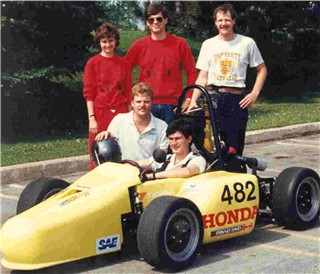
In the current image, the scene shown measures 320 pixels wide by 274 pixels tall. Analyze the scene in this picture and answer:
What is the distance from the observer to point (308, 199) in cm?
688

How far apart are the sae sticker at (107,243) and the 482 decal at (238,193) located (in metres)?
0.91

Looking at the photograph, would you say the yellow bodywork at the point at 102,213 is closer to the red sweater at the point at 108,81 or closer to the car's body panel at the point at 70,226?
the car's body panel at the point at 70,226

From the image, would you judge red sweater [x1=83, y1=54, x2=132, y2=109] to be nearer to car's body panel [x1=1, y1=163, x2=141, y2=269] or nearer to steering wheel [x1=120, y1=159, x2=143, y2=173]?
steering wheel [x1=120, y1=159, x2=143, y2=173]

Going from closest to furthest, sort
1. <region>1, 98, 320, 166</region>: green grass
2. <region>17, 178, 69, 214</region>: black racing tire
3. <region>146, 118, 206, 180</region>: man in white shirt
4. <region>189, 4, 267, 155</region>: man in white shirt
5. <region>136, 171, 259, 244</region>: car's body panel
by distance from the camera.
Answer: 1. <region>136, 171, 259, 244</region>: car's body panel
2. <region>146, 118, 206, 180</region>: man in white shirt
3. <region>17, 178, 69, 214</region>: black racing tire
4. <region>189, 4, 267, 155</region>: man in white shirt
5. <region>1, 98, 320, 166</region>: green grass

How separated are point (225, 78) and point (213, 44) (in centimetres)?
34

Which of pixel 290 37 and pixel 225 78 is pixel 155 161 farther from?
pixel 290 37

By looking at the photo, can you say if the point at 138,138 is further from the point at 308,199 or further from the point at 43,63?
the point at 43,63

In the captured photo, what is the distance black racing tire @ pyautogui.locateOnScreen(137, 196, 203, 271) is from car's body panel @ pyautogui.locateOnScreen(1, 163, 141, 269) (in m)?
0.29

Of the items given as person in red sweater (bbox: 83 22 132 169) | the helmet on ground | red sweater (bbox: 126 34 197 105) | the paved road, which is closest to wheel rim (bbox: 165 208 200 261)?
the paved road

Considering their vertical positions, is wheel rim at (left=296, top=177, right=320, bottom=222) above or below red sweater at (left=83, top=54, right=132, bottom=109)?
below

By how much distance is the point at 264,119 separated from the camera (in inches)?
603

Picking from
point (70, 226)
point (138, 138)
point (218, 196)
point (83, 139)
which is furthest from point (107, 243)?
point (83, 139)

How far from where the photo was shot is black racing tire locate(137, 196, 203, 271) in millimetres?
5465

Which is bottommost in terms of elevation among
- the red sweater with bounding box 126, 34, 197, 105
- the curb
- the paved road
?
the paved road
